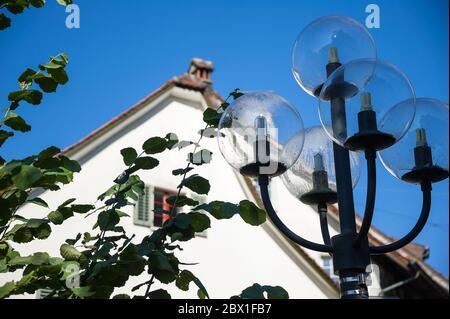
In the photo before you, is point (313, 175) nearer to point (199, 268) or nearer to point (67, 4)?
point (67, 4)

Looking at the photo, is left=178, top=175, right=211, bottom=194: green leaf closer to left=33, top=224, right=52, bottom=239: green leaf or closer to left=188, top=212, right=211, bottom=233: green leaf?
left=188, top=212, right=211, bottom=233: green leaf

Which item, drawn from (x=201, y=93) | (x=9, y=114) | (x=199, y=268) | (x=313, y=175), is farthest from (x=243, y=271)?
(x=9, y=114)

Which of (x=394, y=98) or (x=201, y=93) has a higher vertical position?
(x=201, y=93)

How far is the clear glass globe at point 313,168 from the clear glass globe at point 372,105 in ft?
1.88

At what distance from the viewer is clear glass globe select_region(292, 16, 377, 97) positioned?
10.9 feet

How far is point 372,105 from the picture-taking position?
2.94m

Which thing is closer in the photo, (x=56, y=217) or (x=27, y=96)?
(x=56, y=217)

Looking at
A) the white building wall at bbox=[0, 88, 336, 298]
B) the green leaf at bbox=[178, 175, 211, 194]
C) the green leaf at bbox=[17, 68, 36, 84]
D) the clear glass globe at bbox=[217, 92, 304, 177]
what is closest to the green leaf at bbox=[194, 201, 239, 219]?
the green leaf at bbox=[178, 175, 211, 194]

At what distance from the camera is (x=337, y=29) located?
3.32 metres

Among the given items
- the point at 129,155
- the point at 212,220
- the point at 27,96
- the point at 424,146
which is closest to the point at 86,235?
the point at 129,155

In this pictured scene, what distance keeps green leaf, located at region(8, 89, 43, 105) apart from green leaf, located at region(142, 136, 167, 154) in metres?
0.66

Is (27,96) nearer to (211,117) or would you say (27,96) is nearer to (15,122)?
A: (15,122)

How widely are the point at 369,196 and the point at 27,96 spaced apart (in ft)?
5.90
